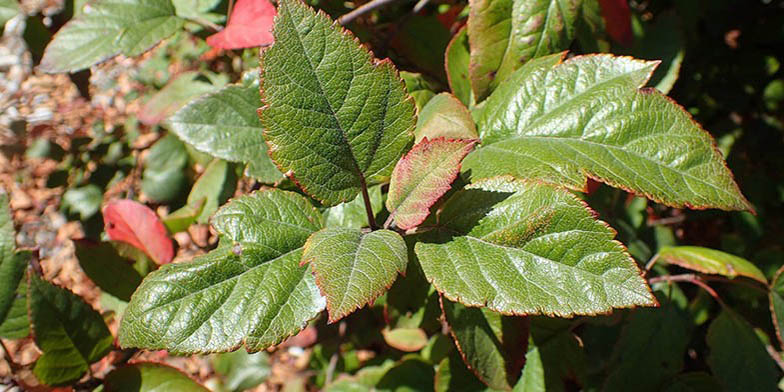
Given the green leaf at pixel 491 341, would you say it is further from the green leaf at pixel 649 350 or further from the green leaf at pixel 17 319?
the green leaf at pixel 17 319

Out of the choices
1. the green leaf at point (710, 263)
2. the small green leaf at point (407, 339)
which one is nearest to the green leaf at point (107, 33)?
the small green leaf at point (407, 339)

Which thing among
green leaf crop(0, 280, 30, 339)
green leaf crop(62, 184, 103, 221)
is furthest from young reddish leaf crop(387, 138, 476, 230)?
green leaf crop(62, 184, 103, 221)

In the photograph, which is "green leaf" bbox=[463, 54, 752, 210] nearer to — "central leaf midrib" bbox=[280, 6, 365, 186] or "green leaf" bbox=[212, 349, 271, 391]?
"central leaf midrib" bbox=[280, 6, 365, 186]

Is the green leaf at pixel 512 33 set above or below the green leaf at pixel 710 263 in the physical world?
above

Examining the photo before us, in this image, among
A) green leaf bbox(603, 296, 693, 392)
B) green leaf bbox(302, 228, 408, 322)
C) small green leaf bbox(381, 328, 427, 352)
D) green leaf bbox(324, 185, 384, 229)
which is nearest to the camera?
green leaf bbox(302, 228, 408, 322)

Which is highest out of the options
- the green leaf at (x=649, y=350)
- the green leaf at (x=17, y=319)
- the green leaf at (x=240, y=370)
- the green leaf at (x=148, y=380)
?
the green leaf at (x=17, y=319)

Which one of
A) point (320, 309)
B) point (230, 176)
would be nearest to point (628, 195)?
point (230, 176)

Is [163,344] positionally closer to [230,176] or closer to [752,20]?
[230,176]
